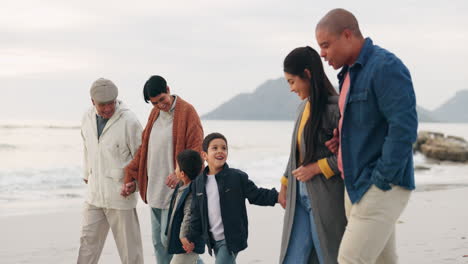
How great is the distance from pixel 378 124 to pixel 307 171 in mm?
540

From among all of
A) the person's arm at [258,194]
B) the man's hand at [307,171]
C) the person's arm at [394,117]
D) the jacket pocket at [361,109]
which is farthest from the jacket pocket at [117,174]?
the person's arm at [394,117]

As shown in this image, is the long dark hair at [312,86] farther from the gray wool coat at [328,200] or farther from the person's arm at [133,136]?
the person's arm at [133,136]

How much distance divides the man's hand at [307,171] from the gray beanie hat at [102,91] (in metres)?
2.02

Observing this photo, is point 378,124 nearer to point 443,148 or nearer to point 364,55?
→ point 364,55

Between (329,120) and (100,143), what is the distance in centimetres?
225

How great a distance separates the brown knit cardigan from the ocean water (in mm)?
5569

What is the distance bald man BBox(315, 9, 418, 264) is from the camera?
2.86 m

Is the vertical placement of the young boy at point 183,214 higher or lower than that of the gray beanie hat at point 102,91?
lower

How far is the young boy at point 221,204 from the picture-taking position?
4.02 meters

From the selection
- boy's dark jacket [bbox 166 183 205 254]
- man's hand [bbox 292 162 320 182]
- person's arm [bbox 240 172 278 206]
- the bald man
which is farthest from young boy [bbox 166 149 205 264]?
the bald man

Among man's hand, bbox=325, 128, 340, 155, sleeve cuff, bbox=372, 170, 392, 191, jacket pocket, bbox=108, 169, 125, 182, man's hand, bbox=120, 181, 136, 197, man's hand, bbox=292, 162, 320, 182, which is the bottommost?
man's hand, bbox=120, 181, 136, 197

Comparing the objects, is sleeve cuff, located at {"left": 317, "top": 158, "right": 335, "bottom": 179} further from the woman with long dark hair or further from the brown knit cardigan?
the brown knit cardigan

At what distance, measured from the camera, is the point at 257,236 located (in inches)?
293

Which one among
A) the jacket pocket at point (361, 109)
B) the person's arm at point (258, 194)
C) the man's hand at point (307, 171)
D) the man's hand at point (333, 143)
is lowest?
the person's arm at point (258, 194)
